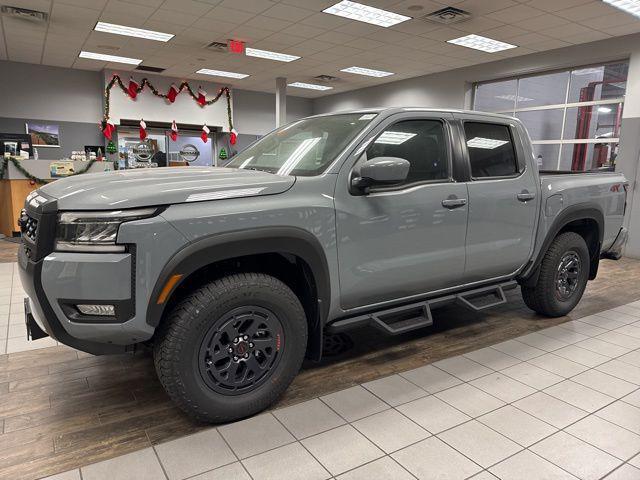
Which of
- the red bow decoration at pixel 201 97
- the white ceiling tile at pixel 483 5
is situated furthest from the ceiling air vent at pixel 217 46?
the white ceiling tile at pixel 483 5

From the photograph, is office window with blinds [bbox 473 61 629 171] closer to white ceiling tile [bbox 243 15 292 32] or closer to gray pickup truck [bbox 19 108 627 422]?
white ceiling tile [bbox 243 15 292 32]

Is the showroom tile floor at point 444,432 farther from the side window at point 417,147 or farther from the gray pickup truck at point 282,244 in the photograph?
the side window at point 417,147

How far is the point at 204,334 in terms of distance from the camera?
2.03m

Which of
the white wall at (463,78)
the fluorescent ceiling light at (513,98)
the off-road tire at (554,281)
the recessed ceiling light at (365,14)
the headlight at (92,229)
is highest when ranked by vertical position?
the recessed ceiling light at (365,14)

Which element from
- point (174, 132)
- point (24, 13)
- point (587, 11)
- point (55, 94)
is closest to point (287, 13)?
point (24, 13)

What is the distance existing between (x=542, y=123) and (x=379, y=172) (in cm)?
958

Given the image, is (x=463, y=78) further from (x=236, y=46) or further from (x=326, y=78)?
(x=236, y=46)

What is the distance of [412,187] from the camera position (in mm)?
2656

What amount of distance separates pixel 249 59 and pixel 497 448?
9.49 metres

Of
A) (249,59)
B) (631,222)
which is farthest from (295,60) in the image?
(631,222)

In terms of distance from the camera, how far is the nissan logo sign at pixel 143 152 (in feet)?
41.6

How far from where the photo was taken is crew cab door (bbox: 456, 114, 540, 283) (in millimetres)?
3000

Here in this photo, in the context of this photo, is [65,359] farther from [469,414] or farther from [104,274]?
[469,414]

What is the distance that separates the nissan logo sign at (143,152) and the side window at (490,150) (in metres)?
11.5
